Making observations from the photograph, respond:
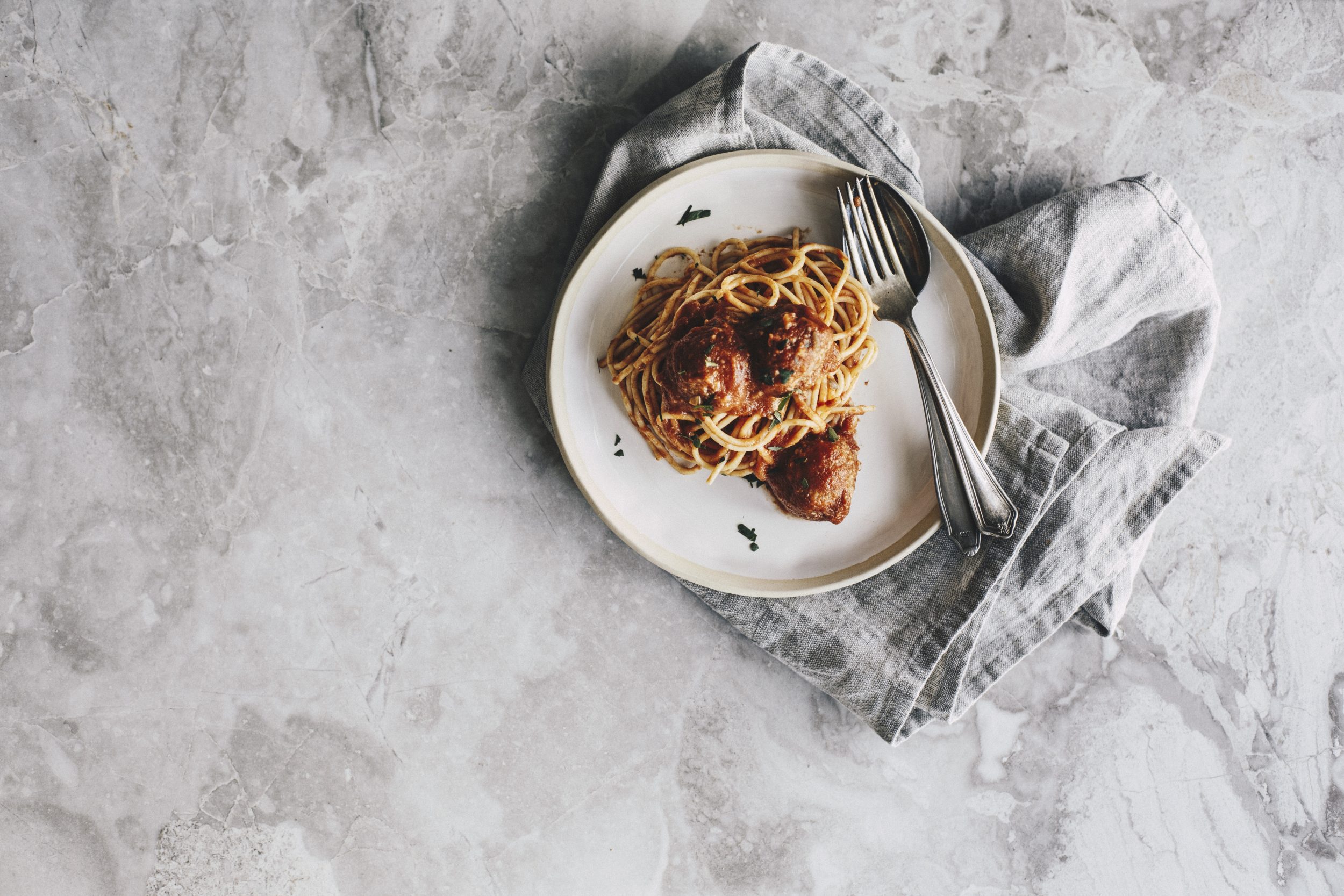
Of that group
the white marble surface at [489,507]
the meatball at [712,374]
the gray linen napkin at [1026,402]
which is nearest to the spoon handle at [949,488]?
the gray linen napkin at [1026,402]

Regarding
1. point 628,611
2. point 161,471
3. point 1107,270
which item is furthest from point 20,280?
point 1107,270

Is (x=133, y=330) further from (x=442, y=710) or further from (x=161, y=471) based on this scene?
(x=442, y=710)

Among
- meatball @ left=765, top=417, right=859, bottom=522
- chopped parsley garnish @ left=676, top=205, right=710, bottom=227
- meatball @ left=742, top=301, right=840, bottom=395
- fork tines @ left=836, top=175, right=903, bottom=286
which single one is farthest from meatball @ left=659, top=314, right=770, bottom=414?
fork tines @ left=836, top=175, right=903, bottom=286

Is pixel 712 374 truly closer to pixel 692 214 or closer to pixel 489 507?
pixel 692 214

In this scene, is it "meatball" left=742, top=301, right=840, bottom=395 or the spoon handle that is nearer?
"meatball" left=742, top=301, right=840, bottom=395

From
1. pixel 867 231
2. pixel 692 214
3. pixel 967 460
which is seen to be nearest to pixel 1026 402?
pixel 967 460

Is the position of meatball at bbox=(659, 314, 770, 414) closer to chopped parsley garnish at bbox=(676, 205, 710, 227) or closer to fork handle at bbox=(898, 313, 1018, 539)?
chopped parsley garnish at bbox=(676, 205, 710, 227)
